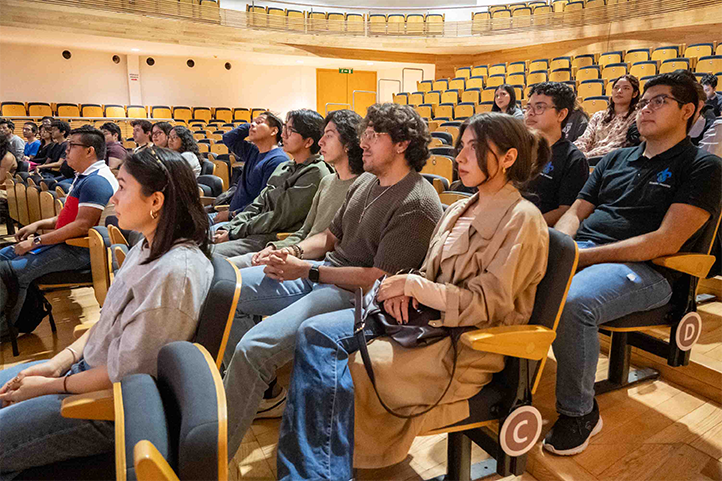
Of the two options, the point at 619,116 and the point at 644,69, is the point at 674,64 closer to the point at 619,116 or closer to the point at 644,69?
the point at 644,69

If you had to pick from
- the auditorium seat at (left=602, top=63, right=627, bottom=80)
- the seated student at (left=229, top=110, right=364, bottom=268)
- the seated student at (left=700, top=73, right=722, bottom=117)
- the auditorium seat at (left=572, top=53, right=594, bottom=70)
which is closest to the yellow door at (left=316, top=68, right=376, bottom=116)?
the auditorium seat at (left=572, top=53, right=594, bottom=70)

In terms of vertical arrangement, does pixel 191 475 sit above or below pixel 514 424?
above

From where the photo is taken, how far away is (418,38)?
11703mm

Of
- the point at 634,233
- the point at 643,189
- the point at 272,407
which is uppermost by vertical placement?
the point at 643,189

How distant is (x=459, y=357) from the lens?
111 cm

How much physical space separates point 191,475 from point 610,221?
1598 millimetres

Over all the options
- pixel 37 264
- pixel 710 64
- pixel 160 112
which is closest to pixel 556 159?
pixel 37 264

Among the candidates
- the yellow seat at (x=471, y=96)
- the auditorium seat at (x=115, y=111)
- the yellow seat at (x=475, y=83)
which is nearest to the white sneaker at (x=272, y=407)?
the yellow seat at (x=471, y=96)

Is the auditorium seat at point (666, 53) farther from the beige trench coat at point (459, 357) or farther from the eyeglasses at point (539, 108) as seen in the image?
the beige trench coat at point (459, 357)

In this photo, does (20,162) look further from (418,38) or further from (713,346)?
(418,38)

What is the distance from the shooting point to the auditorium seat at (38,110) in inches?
405

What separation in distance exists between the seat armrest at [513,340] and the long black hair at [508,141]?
0.38 meters

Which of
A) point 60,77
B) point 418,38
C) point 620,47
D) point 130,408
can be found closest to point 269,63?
point 418,38

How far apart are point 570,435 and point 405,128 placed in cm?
106
